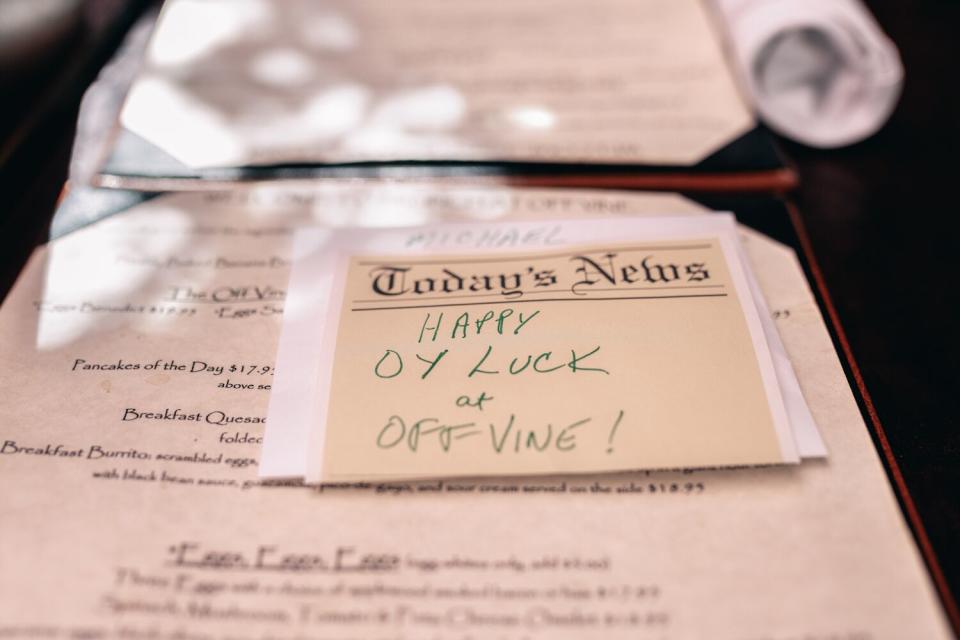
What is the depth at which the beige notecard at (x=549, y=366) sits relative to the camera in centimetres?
37

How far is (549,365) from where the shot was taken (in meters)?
0.40

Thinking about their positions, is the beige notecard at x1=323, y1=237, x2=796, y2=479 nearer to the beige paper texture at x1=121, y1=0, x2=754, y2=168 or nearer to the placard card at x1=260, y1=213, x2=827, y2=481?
the placard card at x1=260, y1=213, x2=827, y2=481

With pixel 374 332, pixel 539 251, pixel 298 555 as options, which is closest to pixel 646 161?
pixel 539 251

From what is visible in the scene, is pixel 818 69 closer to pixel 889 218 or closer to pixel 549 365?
pixel 889 218

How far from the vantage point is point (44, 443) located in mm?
387

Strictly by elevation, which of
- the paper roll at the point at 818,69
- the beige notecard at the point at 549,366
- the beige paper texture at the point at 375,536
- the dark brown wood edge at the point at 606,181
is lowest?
the beige paper texture at the point at 375,536

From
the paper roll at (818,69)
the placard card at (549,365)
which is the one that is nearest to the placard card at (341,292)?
the placard card at (549,365)

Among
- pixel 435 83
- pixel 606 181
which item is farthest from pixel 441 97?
pixel 606 181

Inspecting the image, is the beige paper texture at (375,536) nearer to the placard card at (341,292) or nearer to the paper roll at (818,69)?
the placard card at (341,292)

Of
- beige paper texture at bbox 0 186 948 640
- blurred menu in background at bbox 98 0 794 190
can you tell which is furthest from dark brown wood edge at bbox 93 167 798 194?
beige paper texture at bbox 0 186 948 640

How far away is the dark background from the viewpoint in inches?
15.7

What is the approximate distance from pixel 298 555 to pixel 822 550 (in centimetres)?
25

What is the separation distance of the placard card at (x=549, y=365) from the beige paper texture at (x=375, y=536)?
0.06 ft

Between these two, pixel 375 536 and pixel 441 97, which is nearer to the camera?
pixel 375 536
